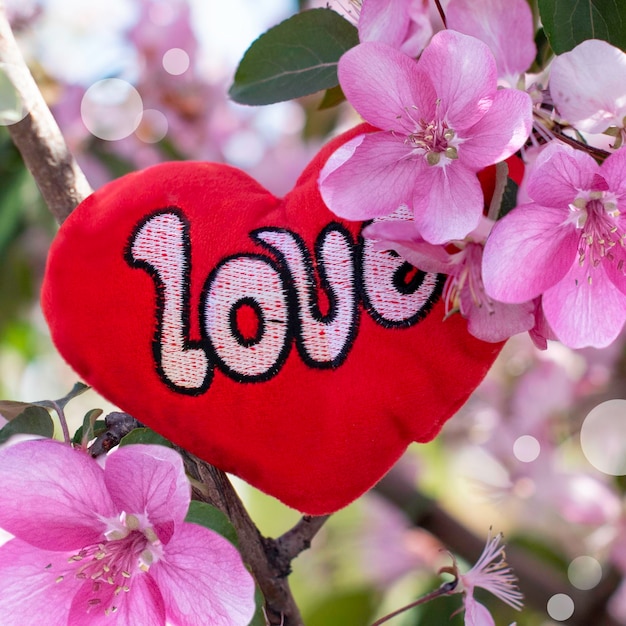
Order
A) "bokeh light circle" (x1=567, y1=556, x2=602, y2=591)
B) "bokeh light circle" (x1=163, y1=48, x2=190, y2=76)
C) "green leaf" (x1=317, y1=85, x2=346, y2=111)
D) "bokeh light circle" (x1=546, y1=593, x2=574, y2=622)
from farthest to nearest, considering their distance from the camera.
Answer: "bokeh light circle" (x1=163, y1=48, x2=190, y2=76) → "bokeh light circle" (x1=567, y1=556, x2=602, y2=591) → "bokeh light circle" (x1=546, y1=593, x2=574, y2=622) → "green leaf" (x1=317, y1=85, x2=346, y2=111)

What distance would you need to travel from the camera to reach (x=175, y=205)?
1.52 feet

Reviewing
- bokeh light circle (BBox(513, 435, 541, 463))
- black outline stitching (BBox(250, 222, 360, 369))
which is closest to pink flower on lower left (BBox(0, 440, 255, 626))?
black outline stitching (BBox(250, 222, 360, 369))

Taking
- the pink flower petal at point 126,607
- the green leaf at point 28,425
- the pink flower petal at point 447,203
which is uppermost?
the pink flower petal at point 447,203

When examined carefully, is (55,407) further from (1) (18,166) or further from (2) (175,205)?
(1) (18,166)

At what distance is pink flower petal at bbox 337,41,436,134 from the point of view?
426 millimetres

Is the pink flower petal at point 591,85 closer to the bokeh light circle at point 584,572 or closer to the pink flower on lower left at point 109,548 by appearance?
the pink flower on lower left at point 109,548

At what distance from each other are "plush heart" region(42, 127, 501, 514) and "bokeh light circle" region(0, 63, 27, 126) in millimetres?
106

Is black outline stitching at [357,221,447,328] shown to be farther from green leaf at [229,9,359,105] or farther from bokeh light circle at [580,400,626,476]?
bokeh light circle at [580,400,626,476]

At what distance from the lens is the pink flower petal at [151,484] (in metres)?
0.37

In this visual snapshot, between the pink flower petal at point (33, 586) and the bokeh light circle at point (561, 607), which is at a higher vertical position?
the pink flower petal at point (33, 586)

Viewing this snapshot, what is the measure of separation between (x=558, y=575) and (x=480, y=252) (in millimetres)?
749

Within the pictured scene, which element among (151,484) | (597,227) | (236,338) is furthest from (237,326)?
(597,227)

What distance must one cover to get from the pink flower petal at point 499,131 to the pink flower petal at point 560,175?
17 mm

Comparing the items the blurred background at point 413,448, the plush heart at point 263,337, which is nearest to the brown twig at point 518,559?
the blurred background at point 413,448
